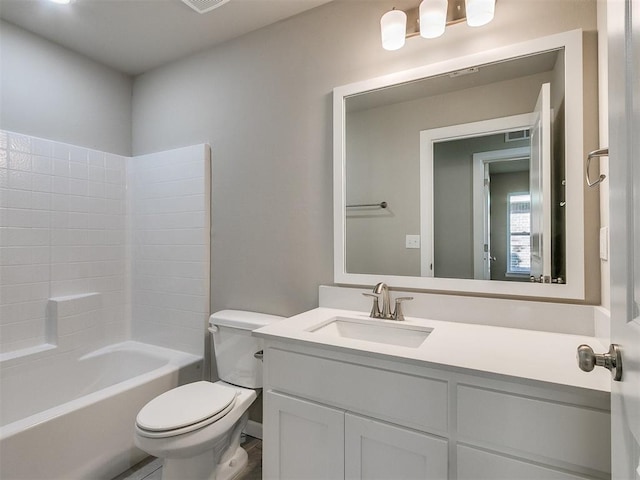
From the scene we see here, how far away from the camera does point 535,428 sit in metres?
0.84

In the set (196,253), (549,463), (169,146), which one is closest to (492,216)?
(549,463)

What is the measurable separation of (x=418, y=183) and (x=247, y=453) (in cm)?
168

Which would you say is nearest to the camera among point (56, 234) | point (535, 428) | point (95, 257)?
point (535, 428)

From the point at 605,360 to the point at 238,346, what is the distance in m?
1.58

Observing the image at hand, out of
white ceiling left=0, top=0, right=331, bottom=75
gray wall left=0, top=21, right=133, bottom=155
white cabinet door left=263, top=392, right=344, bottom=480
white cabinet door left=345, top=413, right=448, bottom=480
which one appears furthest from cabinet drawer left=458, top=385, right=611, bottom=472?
gray wall left=0, top=21, right=133, bottom=155

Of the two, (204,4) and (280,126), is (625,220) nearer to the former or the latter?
(280,126)

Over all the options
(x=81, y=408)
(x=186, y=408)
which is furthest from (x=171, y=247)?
(x=186, y=408)

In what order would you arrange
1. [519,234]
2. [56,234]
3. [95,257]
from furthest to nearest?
[95,257] → [56,234] → [519,234]

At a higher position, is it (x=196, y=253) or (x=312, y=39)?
(x=312, y=39)

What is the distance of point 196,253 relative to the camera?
7.04ft

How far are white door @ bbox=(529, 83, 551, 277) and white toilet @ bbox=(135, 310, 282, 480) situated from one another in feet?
4.17

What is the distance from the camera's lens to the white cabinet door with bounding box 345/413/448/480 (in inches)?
37.5

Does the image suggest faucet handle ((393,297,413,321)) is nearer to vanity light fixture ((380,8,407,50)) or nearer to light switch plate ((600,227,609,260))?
light switch plate ((600,227,609,260))

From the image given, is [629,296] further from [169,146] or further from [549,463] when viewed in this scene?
[169,146]
